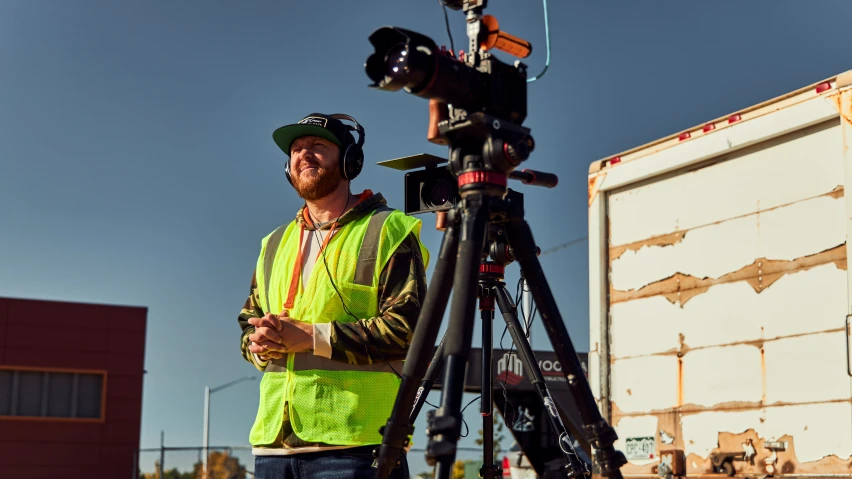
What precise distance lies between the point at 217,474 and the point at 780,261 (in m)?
18.5

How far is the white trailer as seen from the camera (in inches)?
228

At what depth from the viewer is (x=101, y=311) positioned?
35406 mm

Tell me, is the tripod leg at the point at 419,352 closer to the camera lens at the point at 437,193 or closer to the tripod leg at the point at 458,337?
the tripod leg at the point at 458,337

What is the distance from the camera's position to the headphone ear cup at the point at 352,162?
408cm

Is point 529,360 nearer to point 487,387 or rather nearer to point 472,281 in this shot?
point 487,387

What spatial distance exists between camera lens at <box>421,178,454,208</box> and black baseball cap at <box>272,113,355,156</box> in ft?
1.23

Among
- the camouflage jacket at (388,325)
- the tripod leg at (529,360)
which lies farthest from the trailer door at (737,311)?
the camouflage jacket at (388,325)

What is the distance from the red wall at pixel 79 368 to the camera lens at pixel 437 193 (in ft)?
104

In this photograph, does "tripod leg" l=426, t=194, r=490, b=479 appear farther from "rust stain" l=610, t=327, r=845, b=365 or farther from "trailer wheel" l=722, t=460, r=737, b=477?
"trailer wheel" l=722, t=460, r=737, b=477

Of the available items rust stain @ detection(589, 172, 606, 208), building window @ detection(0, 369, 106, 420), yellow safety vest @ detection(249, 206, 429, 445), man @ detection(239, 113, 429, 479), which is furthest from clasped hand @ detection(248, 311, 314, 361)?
building window @ detection(0, 369, 106, 420)

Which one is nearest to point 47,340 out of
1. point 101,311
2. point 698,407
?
point 101,311

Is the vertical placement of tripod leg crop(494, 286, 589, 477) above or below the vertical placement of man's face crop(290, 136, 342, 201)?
below

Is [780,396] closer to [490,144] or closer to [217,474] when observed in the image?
[490,144]

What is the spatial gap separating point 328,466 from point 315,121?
4.26 ft
